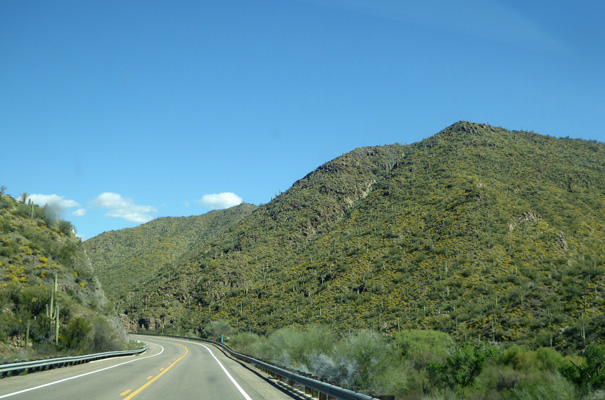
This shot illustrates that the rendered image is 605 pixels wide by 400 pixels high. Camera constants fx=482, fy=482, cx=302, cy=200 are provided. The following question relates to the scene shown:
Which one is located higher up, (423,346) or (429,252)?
(429,252)

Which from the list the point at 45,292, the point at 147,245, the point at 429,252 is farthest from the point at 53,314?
the point at 147,245

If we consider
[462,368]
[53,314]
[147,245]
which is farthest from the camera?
[147,245]

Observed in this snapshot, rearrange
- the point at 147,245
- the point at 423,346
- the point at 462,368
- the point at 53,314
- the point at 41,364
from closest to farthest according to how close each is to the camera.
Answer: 1. the point at 41,364
2. the point at 462,368
3. the point at 53,314
4. the point at 423,346
5. the point at 147,245

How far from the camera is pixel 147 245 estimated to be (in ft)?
382

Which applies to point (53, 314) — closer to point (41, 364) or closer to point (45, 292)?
point (45, 292)

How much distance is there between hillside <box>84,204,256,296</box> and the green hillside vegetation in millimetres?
47193

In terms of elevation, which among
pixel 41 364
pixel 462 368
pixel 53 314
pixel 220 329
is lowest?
pixel 220 329

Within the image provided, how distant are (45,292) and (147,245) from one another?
91.9 metres

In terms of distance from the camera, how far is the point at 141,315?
7512 cm

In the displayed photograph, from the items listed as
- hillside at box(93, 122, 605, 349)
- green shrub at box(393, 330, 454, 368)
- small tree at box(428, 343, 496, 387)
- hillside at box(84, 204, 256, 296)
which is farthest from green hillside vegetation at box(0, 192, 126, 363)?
hillside at box(84, 204, 256, 296)

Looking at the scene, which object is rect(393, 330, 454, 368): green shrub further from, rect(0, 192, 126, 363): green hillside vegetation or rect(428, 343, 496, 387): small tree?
rect(0, 192, 126, 363): green hillside vegetation

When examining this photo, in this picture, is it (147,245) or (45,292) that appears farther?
(147,245)

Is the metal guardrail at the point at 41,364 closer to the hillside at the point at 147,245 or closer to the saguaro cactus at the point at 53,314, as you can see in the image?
the saguaro cactus at the point at 53,314

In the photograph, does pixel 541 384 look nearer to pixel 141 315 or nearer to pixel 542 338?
pixel 542 338
